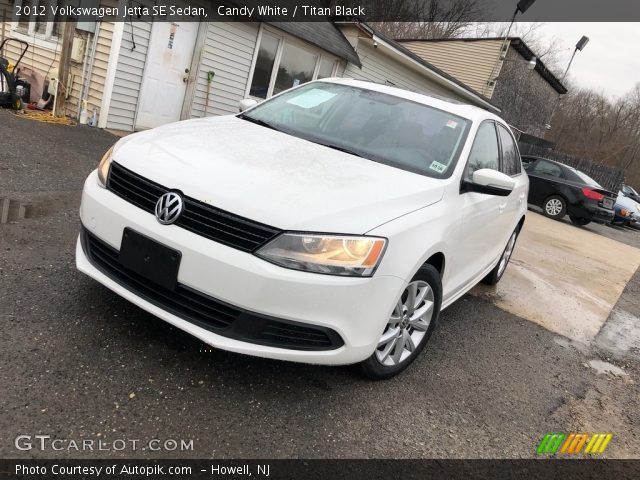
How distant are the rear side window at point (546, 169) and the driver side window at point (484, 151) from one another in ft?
37.3

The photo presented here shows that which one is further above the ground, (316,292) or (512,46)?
(512,46)

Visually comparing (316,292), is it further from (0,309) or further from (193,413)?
(0,309)

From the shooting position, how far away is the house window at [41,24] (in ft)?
30.6

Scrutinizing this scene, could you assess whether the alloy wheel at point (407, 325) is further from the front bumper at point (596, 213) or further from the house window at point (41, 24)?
the front bumper at point (596, 213)

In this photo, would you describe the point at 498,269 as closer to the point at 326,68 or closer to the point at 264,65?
the point at 264,65

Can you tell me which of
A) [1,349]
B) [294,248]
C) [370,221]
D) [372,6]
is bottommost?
[1,349]

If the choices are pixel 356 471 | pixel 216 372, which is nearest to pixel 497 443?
pixel 356 471

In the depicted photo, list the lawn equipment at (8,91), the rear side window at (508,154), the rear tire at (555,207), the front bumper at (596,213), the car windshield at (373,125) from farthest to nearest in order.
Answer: the rear tire at (555,207) < the front bumper at (596,213) < the lawn equipment at (8,91) < the rear side window at (508,154) < the car windshield at (373,125)

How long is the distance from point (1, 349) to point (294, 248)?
5.01 ft

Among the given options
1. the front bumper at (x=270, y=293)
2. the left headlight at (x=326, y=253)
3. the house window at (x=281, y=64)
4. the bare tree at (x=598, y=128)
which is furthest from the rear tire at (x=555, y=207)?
the bare tree at (x=598, y=128)

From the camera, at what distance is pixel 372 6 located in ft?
103

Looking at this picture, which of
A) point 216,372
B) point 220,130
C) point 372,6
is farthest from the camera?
point 372,6

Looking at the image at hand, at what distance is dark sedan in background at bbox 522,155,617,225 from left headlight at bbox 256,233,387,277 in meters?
13.3

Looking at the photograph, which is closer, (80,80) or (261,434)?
(261,434)
